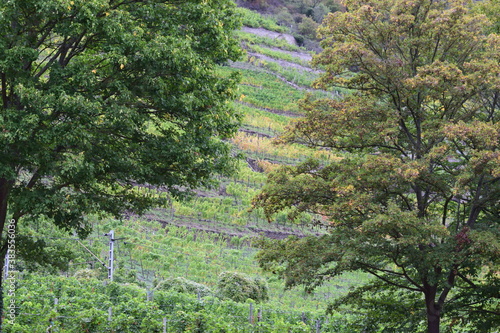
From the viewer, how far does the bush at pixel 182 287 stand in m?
21.5

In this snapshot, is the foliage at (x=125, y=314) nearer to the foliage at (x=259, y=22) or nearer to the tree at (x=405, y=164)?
the tree at (x=405, y=164)

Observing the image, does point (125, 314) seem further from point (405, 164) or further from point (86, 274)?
point (86, 274)

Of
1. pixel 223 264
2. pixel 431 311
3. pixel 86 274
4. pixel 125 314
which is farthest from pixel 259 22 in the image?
pixel 431 311

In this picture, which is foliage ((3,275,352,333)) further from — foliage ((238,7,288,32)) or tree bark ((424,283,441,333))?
foliage ((238,7,288,32))

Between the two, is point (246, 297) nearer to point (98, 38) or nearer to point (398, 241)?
point (398, 241)

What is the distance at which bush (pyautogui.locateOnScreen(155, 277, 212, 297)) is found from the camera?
21.5 m

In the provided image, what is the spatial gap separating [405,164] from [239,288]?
36.1 feet

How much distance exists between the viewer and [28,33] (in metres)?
12.3

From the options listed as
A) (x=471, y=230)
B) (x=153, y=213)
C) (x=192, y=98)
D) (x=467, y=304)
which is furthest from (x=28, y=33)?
(x=153, y=213)

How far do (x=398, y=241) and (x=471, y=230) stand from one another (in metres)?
1.41

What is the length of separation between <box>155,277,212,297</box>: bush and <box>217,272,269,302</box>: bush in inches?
24.3

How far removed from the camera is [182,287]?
70.6ft

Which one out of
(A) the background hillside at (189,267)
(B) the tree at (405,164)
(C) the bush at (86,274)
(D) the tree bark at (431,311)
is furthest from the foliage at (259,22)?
(D) the tree bark at (431,311)

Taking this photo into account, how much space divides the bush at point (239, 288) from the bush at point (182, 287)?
617mm
